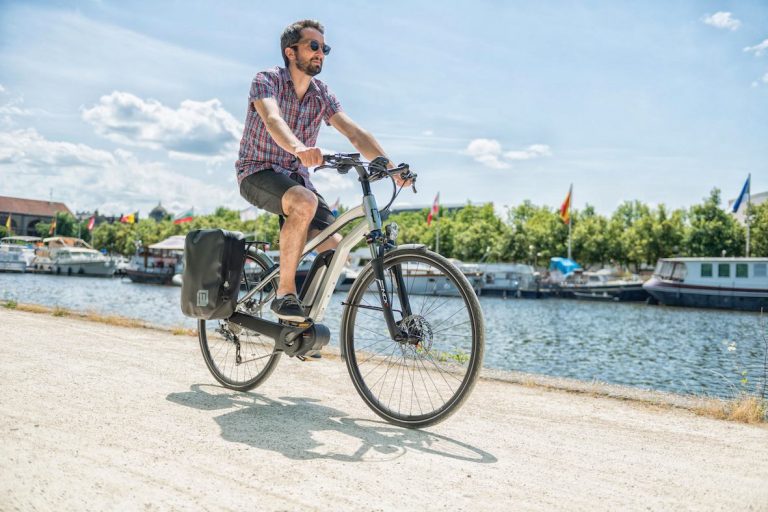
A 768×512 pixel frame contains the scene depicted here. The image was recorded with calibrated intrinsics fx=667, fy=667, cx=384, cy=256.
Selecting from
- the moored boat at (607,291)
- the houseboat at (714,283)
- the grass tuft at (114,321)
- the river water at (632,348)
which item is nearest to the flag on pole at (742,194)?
the houseboat at (714,283)

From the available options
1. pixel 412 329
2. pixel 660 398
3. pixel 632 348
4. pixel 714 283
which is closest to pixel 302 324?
pixel 412 329

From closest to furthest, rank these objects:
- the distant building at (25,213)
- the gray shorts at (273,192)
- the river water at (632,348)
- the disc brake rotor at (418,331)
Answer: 1. the disc brake rotor at (418,331)
2. the gray shorts at (273,192)
3. the river water at (632,348)
4. the distant building at (25,213)

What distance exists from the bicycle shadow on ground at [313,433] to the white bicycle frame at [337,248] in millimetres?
561

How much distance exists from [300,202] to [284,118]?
585 mm

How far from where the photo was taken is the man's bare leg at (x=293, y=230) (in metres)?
3.70

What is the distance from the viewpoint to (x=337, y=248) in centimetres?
377

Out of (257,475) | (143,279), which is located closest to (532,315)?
(257,475)

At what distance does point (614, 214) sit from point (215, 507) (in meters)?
74.9

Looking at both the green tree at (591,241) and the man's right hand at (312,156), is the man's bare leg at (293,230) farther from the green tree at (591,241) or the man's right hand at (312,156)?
the green tree at (591,241)

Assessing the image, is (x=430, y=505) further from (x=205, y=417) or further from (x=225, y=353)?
(x=225, y=353)

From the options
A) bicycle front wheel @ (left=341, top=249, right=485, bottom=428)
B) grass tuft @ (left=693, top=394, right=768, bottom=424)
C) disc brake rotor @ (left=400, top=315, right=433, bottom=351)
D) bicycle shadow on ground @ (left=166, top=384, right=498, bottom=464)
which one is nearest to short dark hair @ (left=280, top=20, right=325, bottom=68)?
bicycle front wheel @ (left=341, top=249, right=485, bottom=428)

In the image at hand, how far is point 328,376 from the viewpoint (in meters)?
5.00

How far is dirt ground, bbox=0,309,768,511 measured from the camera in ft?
7.63

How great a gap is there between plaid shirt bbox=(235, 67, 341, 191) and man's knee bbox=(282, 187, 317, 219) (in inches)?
11.1
